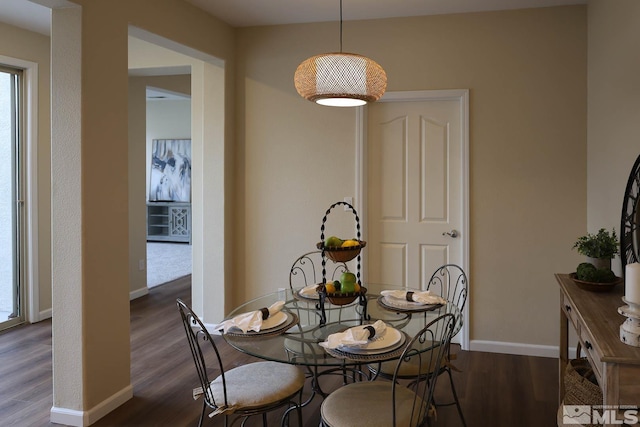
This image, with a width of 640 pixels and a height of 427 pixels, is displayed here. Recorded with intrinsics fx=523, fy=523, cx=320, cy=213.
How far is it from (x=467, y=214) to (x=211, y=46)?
2.41 metres

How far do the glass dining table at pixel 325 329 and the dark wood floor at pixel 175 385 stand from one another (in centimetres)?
67

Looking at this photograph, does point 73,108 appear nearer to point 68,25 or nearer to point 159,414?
point 68,25

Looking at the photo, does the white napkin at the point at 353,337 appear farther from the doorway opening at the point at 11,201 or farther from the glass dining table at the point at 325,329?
the doorway opening at the point at 11,201

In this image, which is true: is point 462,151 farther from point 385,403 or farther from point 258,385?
point 258,385

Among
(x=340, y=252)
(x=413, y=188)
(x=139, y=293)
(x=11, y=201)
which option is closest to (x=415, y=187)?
(x=413, y=188)

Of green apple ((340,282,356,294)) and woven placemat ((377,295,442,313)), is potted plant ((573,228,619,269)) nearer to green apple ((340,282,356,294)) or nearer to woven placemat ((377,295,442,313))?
woven placemat ((377,295,442,313))

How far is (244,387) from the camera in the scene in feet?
7.63

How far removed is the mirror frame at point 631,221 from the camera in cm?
254

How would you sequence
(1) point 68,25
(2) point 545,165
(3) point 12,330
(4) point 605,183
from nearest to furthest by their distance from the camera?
(1) point 68,25 → (4) point 605,183 → (2) point 545,165 → (3) point 12,330

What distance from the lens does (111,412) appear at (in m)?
3.05

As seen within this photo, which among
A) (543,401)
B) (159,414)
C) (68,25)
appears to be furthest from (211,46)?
(543,401)

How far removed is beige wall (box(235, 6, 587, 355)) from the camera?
3904 millimetres

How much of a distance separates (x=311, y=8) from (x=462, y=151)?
1599 millimetres
